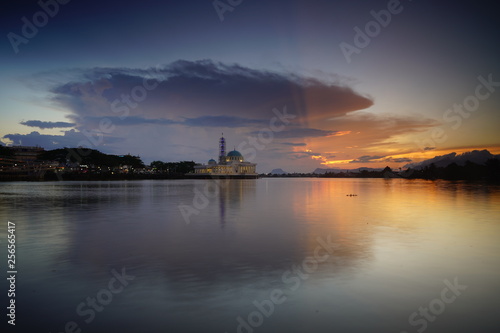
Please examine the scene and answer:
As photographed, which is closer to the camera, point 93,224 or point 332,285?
point 332,285

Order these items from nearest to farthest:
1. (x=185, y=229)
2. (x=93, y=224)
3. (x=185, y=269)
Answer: (x=185, y=269)
(x=185, y=229)
(x=93, y=224)

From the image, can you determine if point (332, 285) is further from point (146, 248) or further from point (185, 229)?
point (185, 229)

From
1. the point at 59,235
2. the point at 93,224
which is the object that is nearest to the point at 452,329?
the point at 59,235

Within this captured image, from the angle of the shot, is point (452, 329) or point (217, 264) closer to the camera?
point (452, 329)

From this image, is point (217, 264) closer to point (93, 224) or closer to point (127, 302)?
point (127, 302)

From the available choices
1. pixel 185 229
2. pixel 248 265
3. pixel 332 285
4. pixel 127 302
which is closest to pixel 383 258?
pixel 332 285

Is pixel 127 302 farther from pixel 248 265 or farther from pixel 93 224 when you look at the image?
pixel 93 224

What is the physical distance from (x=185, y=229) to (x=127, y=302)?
43.9 ft

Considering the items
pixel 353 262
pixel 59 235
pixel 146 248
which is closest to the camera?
pixel 353 262

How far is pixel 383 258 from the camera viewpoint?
48.8ft

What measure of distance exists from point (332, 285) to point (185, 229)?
1363 centimetres

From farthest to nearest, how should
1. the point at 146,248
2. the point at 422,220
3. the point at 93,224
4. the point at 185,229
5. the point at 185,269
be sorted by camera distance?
the point at 422,220
the point at 93,224
the point at 185,229
the point at 146,248
the point at 185,269

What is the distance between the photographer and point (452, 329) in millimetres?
8234

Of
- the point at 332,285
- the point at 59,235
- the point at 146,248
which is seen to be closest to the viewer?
the point at 332,285
